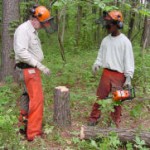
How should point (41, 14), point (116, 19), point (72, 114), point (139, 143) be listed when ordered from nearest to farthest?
point (139, 143)
point (41, 14)
point (116, 19)
point (72, 114)

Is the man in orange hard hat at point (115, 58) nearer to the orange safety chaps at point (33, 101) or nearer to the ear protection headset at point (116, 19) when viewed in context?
the ear protection headset at point (116, 19)

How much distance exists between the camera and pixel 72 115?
6.93 m

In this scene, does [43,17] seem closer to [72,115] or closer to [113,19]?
[113,19]

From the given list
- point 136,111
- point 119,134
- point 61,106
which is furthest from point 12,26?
point 119,134

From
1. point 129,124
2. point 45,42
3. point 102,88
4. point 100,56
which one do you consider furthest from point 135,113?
point 45,42

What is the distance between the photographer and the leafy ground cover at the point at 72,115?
17.4 feet

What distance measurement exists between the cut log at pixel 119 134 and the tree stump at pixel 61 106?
0.60 metres

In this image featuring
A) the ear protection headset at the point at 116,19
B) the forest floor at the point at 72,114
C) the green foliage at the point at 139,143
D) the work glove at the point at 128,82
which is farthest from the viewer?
the work glove at the point at 128,82

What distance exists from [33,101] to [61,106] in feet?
2.23

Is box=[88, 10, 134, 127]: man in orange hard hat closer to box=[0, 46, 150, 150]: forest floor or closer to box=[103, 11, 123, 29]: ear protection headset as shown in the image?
box=[103, 11, 123, 29]: ear protection headset

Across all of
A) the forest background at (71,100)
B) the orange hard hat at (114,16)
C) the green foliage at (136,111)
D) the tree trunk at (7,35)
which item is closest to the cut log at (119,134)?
the forest background at (71,100)

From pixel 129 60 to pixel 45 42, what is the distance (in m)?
16.0

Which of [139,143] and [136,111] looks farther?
[136,111]

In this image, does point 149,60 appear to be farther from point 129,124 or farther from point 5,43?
point 5,43
